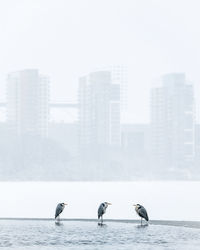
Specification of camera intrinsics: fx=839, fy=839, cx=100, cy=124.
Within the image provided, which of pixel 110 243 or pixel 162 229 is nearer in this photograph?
pixel 110 243

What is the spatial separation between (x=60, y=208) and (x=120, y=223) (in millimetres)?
3370

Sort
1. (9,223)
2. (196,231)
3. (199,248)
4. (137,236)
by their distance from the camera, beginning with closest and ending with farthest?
(199,248) < (137,236) < (196,231) < (9,223)

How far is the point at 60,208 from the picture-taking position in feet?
150

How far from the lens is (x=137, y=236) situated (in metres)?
38.7

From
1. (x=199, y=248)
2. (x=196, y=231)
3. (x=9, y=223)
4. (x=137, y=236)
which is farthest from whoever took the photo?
(x=9, y=223)

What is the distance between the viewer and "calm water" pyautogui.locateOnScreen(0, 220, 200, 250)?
3512 centimetres

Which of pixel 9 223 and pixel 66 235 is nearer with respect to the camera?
pixel 66 235

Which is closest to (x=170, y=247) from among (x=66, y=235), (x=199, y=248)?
(x=199, y=248)

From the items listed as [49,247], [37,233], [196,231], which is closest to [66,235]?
[37,233]

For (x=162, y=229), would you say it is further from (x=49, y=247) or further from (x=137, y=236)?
(x=49, y=247)

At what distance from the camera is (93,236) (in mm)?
38562

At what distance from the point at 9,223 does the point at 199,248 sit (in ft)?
44.8

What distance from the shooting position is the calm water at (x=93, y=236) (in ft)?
115

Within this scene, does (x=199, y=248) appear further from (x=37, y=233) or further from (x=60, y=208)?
(x=60, y=208)
